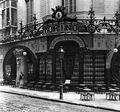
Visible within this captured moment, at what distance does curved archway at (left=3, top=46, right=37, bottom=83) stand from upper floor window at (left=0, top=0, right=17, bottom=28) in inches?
202

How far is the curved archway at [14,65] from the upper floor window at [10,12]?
5.12 meters

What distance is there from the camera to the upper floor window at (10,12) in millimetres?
37656

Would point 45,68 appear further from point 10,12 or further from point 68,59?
point 10,12

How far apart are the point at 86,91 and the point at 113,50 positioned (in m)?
5.58

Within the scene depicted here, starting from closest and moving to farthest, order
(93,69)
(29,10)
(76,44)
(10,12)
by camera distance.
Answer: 1. (93,69)
2. (76,44)
3. (29,10)
4. (10,12)

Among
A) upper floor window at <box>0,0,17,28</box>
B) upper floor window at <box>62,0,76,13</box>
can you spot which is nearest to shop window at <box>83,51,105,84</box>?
upper floor window at <box>62,0,76,13</box>

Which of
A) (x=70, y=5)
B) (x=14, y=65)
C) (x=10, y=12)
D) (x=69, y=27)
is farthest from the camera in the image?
(x=10, y=12)

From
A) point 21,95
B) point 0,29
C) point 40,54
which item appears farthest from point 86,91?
point 0,29

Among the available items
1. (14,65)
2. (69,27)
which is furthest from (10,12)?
(69,27)

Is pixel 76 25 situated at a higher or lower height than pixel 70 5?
lower

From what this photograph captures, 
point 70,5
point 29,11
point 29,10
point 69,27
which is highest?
point 29,10

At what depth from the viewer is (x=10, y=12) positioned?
37.7m

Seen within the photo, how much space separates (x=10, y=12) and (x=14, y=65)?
7368 mm

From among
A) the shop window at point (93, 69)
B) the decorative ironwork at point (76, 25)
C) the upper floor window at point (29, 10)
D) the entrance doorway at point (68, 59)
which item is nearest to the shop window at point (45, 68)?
the entrance doorway at point (68, 59)
